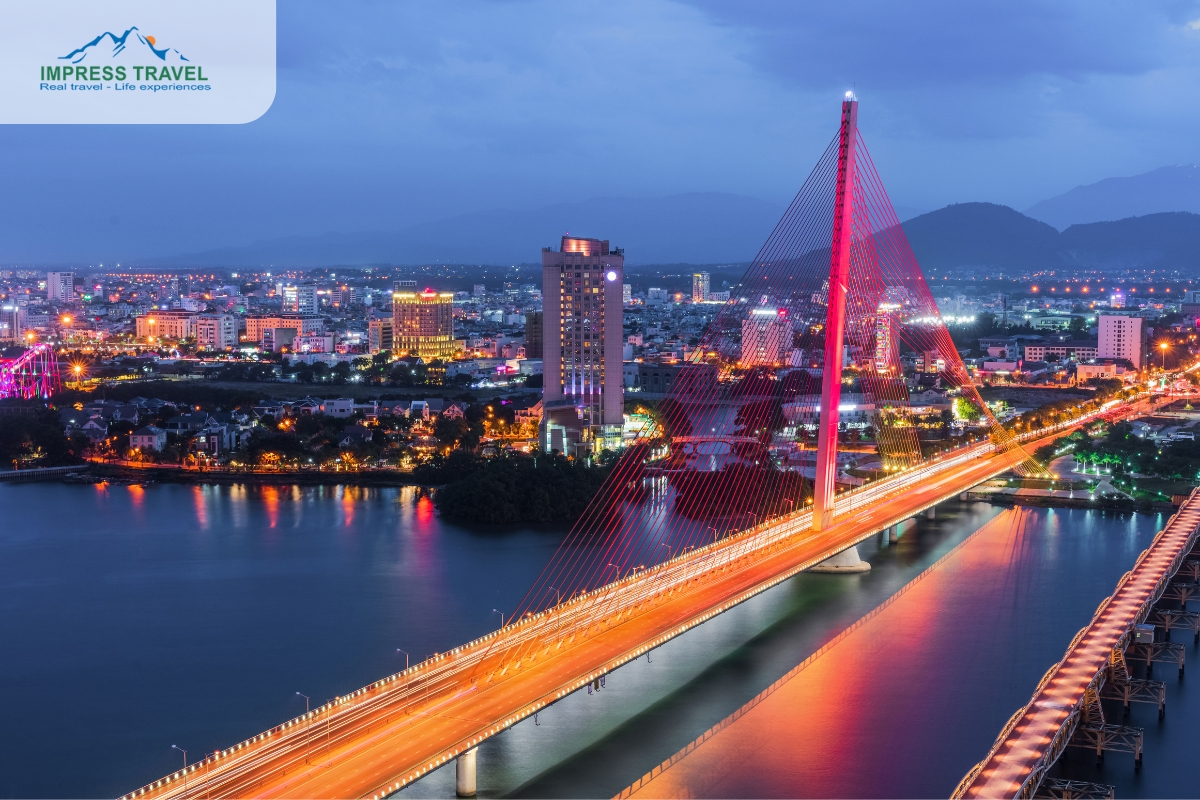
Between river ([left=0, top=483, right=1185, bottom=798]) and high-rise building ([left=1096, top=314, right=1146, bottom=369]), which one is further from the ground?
high-rise building ([left=1096, top=314, right=1146, bottom=369])

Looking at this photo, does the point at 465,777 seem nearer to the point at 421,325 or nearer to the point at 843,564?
the point at 843,564

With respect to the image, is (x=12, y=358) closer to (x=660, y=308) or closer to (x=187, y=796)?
(x=187, y=796)

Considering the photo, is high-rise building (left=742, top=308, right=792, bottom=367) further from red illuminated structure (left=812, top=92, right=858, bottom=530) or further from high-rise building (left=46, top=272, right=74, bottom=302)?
high-rise building (left=46, top=272, right=74, bottom=302)

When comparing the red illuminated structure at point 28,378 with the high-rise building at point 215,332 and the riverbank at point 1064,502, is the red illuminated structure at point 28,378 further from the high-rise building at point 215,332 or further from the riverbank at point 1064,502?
the riverbank at point 1064,502

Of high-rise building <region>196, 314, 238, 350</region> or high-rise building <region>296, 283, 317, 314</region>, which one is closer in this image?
high-rise building <region>196, 314, 238, 350</region>

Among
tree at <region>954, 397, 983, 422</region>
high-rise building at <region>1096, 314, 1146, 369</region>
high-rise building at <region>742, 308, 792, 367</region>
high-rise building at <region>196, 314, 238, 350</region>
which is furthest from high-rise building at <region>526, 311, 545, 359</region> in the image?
high-rise building at <region>1096, 314, 1146, 369</region>

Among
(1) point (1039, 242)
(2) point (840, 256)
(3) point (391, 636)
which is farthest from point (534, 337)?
(1) point (1039, 242)

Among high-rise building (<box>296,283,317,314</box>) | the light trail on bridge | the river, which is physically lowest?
the river
